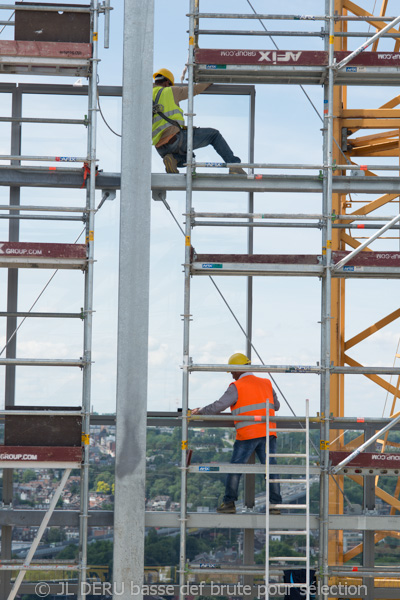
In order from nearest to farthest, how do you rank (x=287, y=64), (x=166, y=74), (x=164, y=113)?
1. (x=287, y=64)
2. (x=164, y=113)
3. (x=166, y=74)

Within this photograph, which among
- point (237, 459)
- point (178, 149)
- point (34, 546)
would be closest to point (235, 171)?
point (178, 149)

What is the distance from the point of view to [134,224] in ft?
31.4

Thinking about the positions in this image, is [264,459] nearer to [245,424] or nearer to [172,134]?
[245,424]

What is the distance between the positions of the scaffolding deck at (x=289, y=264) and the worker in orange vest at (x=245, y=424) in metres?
1.21

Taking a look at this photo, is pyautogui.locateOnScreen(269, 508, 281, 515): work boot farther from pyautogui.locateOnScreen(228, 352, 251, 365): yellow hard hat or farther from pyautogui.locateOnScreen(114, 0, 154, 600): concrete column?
pyautogui.locateOnScreen(228, 352, 251, 365): yellow hard hat

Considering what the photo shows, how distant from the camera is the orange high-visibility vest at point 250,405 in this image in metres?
9.60

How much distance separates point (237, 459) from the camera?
9.67m

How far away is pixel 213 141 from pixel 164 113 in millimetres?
670

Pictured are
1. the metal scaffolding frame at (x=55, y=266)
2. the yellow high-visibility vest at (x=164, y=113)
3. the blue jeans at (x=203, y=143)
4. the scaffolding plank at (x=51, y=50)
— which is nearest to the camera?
the metal scaffolding frame at (x=55, y=266)

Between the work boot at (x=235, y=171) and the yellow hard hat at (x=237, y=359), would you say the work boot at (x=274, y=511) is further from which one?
the work boot at (x=235, y=171)

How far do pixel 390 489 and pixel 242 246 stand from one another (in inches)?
227

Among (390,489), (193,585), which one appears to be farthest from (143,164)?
(390,489)

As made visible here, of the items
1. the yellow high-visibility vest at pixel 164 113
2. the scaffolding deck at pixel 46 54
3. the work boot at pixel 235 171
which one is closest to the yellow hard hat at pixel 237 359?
the work boot at pixel 235 171

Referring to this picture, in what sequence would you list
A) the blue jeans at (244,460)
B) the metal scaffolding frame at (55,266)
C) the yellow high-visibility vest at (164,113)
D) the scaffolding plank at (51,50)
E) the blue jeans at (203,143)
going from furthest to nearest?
1. the blue jeans at (203,143)
2. the yellow high-visibility vest at (164,113)
3. the scaffolding plank at (51,50)
4. the blue jeans at (244,460)
5. the metal scaffolding frame at (55,266)
